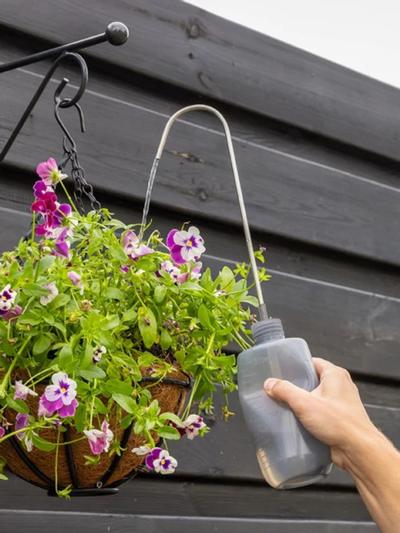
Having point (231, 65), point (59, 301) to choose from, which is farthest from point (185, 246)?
point (231, 65)

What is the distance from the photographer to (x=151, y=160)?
1.62 meters

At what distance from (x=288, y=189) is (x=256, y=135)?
0.13 meters

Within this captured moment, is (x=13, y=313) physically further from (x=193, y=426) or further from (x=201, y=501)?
(x=201, y=501)

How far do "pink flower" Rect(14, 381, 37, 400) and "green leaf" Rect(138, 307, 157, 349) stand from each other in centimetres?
13

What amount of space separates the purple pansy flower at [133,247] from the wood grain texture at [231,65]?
596mm

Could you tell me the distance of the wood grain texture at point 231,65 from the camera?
154 cm

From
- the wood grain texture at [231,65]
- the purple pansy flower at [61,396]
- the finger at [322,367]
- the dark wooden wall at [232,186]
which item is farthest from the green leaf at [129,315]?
the wood grain texture at [231,65]

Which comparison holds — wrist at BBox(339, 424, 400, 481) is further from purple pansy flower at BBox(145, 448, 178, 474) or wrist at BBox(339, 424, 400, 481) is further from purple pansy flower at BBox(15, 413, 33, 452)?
purple pansy flower at BBox(15, 413, 33, 452)

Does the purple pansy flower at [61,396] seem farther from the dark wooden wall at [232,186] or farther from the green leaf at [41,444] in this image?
the dark wooden wall at [232,186]

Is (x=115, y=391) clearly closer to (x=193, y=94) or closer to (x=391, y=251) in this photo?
(x=193, y=94)

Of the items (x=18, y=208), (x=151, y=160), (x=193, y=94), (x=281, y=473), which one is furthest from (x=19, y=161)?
(x=281, y=473)

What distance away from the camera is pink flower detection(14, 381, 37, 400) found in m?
0.90

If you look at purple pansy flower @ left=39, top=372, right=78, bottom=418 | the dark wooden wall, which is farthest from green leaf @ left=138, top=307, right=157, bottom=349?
the dark wooden wall

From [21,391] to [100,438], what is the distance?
3.7 inches
